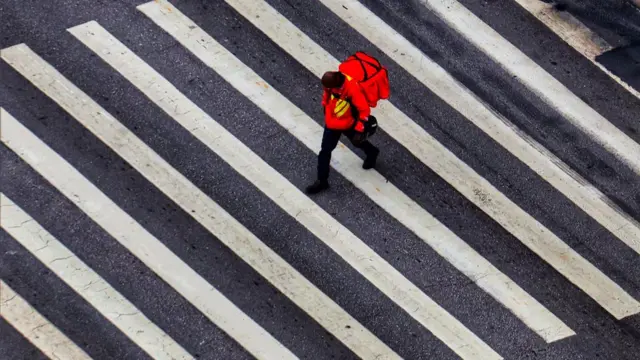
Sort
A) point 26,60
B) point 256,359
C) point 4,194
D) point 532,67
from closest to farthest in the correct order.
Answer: point 256,359, point 4,194, point 26,60, point 532,67

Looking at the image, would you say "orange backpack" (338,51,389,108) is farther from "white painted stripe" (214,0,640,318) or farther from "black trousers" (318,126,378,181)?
"white painted stripe" (214,0,640,318)

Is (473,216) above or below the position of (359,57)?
below

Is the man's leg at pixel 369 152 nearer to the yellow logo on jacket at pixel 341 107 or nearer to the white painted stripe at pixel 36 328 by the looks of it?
the yellow logo on jacket at pixel 341 107

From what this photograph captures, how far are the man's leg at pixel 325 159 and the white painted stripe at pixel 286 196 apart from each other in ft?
0.61

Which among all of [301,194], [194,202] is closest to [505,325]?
[301,194]

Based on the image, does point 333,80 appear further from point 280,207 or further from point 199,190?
point 199,190

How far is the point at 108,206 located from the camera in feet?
33.4

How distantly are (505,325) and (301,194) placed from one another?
108 inches

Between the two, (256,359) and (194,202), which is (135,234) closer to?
(194,202)

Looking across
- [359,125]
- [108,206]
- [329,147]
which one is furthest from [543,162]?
[108,206]

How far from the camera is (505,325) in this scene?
1004 cm

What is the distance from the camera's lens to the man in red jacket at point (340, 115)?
30.2ft

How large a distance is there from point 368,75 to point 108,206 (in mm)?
3283

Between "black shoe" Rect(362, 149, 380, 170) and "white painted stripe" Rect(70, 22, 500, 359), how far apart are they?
80 centimetres
